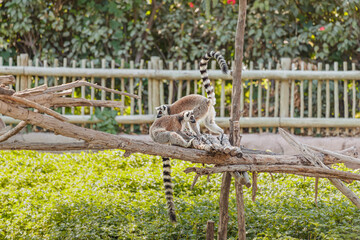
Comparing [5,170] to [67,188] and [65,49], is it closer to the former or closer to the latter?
[67,188]

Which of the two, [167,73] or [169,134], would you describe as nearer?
[169,134]

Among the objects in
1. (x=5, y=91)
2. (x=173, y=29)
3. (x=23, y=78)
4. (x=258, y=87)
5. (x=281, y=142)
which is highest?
(x=173, y=29)

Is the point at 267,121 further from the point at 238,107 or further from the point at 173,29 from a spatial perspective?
the point at 238,107

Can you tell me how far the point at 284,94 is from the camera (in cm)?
1105

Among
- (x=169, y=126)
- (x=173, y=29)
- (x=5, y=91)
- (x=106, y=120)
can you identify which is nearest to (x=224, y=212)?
(x=169, y=126)

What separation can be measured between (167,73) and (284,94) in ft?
7.84

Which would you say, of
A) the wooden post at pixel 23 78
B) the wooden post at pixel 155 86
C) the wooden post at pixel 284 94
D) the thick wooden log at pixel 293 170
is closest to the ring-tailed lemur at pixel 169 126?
the thick wooden log at pixel 293 170

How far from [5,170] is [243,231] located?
4.55m

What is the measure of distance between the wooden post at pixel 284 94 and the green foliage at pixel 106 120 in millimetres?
3347

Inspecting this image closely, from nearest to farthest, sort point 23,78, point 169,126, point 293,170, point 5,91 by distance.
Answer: point 5,91 < point 293,170 < point 169,126 < point 23,78

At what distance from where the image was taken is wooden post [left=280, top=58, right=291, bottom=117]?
11.0 meters

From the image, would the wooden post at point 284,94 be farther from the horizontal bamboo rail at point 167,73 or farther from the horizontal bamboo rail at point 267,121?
the horizontal bamboo rail at point 267,121

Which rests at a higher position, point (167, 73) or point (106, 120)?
point (167, 73)

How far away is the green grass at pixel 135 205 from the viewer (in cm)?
639
